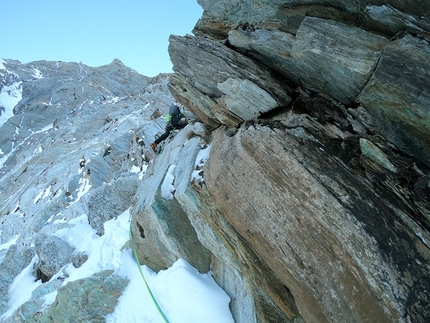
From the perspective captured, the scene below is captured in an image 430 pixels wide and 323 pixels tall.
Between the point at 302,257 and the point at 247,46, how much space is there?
268 inches

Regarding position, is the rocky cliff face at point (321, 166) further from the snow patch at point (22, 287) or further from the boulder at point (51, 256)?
the snow patch at point (22, 287)

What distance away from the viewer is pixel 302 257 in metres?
6.71

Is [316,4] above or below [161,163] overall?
above

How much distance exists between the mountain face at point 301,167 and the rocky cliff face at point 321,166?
0.10ft

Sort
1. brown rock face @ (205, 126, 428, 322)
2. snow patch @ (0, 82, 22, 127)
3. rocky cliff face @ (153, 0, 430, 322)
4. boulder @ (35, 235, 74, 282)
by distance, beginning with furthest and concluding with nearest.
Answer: snow patch @ (0, 82, 22, 127), boulder @ (35, 235, 74, 282), rocky cliff face @ (153, 0, 430, 322), brown rock face @ (205, 126, 428, 322)

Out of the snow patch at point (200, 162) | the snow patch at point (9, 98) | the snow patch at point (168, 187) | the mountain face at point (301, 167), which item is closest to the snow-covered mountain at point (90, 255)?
the mountain face at point (301, 167)

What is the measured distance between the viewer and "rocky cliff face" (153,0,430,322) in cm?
609

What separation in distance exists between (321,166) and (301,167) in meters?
0.48

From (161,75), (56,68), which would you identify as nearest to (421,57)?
(161,75)

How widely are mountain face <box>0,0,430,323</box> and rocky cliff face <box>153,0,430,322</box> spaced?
0.10 feet

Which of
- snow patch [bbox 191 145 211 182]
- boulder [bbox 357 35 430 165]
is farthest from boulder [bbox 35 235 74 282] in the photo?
boulder [bbox 357 35 430 165]

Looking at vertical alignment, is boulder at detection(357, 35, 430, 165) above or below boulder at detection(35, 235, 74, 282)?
above

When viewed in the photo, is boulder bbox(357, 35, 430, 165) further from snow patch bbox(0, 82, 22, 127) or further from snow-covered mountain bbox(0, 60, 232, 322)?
snow patch bbox(0, 82, 22, 127)

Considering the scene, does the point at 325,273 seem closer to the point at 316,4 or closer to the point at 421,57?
the point at 421,57
